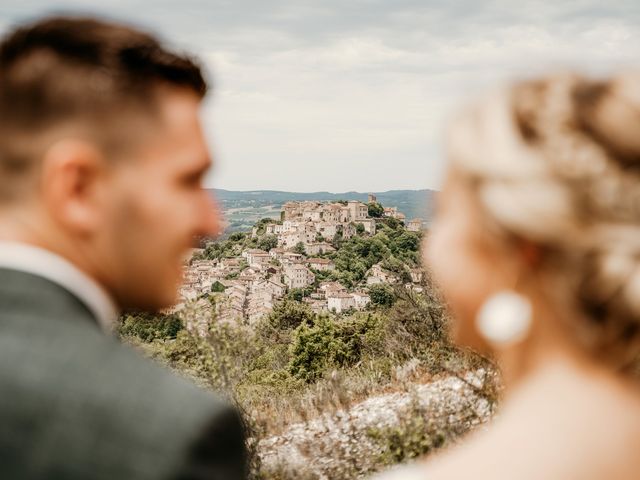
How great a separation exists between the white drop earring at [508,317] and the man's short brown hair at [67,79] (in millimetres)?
593

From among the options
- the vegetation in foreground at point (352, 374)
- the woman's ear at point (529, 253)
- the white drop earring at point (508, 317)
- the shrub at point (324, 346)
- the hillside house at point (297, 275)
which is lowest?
the hillside house at point (297, 275)

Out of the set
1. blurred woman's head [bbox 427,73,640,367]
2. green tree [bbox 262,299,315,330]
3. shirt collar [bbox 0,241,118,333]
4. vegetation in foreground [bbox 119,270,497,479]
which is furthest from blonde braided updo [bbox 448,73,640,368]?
green tree [bbox 262,299,315,330]

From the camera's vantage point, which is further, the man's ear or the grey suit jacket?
the man's ear

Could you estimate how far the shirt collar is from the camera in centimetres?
97

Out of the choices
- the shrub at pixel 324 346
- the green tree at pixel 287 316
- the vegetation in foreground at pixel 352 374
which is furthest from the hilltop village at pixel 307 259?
the vegetation in foreground at pixel 352 374

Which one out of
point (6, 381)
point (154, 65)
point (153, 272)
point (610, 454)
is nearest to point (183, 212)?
point (153, 272)

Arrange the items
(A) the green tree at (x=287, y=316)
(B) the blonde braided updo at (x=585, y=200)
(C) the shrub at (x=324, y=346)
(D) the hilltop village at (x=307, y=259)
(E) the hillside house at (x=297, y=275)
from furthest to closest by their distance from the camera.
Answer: (E) the hillside house at (x=297, y=275), (D) the hilltop village at (x=307, y=259), (A) the green tree at (x=287, y=316), (C) the shrub at (x=324, y=346), (B) the blonde braided updo at (x=585, y=200)

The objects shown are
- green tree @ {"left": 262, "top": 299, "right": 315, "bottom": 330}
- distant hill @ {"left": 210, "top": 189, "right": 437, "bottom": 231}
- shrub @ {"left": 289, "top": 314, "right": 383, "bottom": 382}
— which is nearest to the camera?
shrub @ {"left": 289, "top": 314, "right": 383, "bottom": 382}

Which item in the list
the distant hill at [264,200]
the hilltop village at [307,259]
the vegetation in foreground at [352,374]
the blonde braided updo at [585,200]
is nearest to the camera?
the blonde braided updo at [585,200]

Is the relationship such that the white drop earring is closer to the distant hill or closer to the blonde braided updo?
the blonde braided updo

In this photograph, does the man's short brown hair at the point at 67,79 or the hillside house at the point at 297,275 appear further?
the hillside house at the point at 297,275

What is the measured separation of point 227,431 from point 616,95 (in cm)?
68

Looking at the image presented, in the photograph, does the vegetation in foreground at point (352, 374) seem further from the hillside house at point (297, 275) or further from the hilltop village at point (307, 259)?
the hillside house at point (297, 275)

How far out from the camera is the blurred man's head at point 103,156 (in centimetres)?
100
